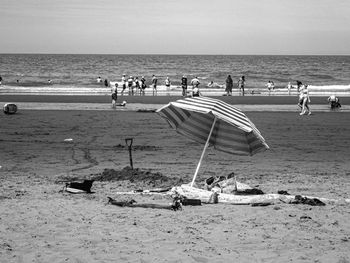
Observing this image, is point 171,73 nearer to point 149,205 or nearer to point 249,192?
point 249,192

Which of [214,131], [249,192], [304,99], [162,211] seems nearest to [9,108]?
[304,99]

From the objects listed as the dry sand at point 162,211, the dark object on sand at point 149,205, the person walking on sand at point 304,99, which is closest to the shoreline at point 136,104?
the person walking on sand at point 304,99

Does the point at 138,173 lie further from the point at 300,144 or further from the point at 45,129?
the point at 45,129

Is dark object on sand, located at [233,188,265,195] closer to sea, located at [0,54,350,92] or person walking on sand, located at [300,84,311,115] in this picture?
person walking on sand, located at [300,84,311,115]

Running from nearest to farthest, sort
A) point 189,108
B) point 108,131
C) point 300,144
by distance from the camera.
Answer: point 189,108 < point 300,144 < point 108,131

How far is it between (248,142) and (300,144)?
8073 mm

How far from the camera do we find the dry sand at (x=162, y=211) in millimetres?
6887

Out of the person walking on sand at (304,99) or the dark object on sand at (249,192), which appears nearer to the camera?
the dark object on sand at (249,192)

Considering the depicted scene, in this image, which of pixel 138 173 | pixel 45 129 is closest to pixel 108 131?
pixel 45 129

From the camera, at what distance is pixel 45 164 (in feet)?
44.9

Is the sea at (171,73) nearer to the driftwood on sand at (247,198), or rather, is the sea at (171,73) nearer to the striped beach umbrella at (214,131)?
the striped beach umbrella at (214,131)

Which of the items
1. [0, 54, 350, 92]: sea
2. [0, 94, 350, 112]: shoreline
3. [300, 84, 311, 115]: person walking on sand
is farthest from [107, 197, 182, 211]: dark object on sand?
[0, 54, 350, 92]: sea

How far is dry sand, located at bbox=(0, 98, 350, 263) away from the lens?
689 centimetres

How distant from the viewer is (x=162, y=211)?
8.72 metres
